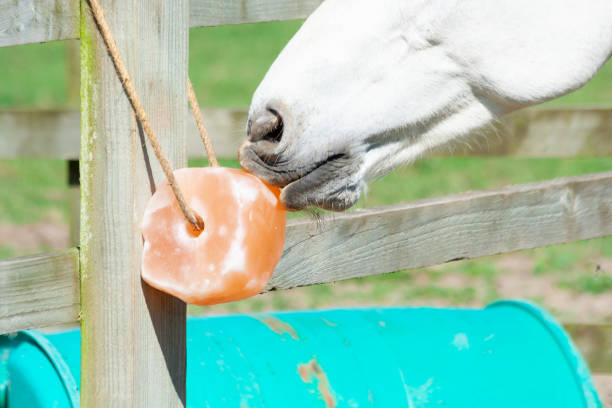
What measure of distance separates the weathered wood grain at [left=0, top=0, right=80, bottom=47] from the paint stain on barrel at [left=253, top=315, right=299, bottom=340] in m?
Result: 1.03

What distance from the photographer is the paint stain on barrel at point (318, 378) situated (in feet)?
6.81

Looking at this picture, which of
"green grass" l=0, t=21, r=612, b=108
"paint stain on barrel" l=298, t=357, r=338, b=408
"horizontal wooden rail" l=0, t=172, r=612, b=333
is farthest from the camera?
"green grass" l=0, t=21, r=612, b=108

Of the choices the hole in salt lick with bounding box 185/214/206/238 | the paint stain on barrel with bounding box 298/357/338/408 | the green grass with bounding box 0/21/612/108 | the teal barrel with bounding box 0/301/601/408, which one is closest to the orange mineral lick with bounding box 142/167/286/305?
the hole in salt lick with bounding box 185/214/206/238

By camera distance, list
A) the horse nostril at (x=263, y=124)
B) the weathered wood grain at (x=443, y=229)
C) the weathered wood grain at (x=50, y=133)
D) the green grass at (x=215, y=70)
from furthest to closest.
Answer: the green grass at (x=215, y=70), the weathered wood grain at (x=50, y=133), the weathered wood grain at (x=443, y=229), the horse nostril at (x=263, y=124)

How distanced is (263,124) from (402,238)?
2.07ft

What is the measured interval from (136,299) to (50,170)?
231 inches

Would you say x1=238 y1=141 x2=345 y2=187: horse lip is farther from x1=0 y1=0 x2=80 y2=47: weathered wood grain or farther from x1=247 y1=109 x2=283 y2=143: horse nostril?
x1=0 y1=0 x2=80 y2=47: weathered wood grain

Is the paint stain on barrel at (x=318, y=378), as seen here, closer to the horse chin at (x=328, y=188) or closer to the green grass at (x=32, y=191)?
the horse chin at (x=328, y=188)

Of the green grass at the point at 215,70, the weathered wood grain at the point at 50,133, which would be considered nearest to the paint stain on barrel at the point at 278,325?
the weathered wood grain at the point at 50,133

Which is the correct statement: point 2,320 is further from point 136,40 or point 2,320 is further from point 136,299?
point 136,40

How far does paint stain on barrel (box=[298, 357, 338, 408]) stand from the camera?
6.81ft

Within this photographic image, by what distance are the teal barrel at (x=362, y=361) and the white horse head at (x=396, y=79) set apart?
58cm

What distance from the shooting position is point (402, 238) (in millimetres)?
2055

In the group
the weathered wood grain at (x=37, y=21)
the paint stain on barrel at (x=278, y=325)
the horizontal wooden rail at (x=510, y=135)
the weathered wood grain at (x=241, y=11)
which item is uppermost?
the horizontal wooden rail at (x=510, y=135)
